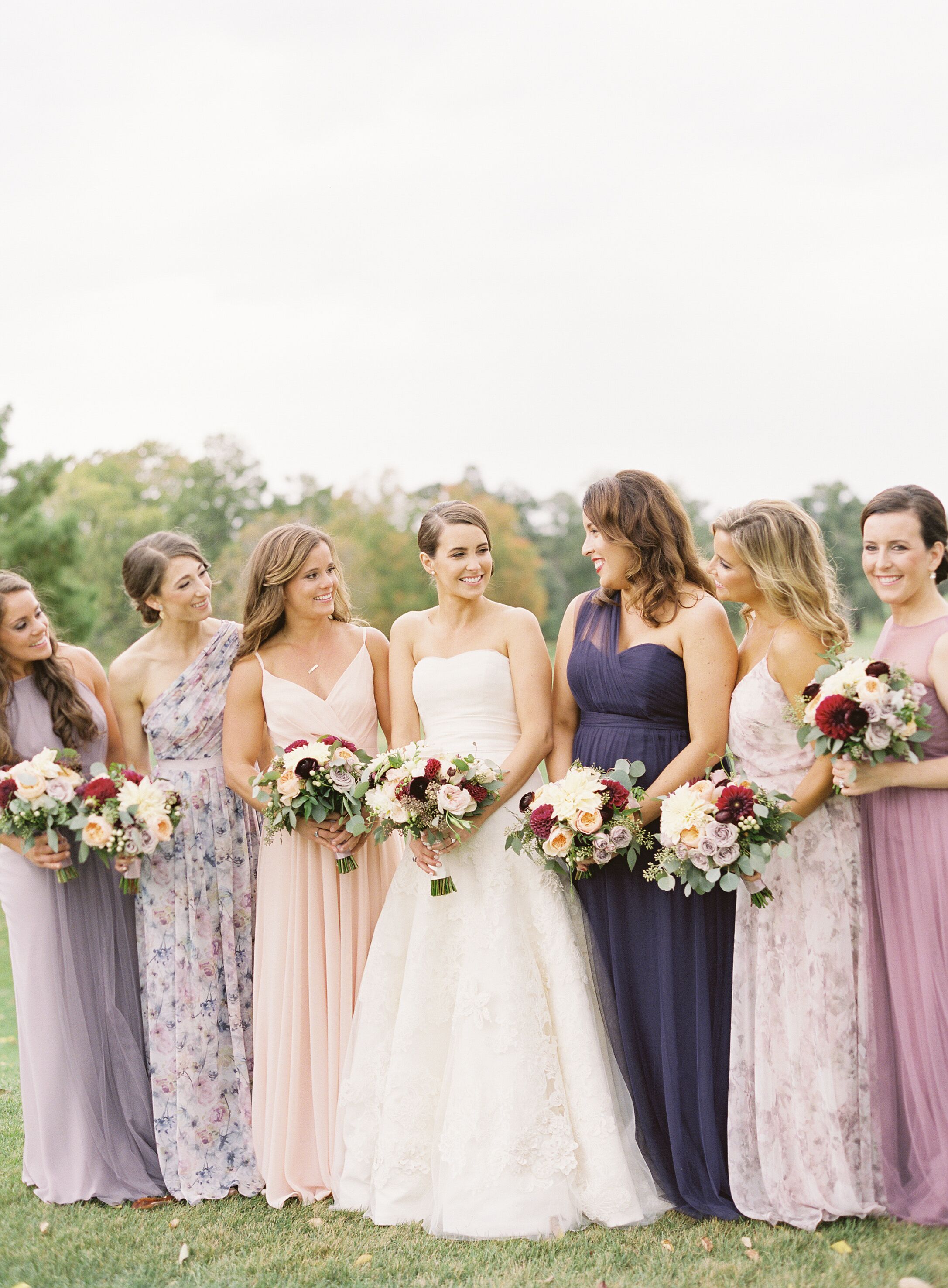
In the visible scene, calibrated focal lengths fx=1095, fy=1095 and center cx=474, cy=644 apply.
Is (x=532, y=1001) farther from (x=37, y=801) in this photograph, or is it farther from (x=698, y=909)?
(x=37, y=801)

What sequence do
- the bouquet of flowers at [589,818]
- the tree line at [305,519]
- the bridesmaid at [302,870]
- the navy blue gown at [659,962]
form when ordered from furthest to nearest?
the tree line at [305,519]
the bridesmaid at [302,870]
the navy blue gown at [659,962]
the bouquet of flowers at [589,818]

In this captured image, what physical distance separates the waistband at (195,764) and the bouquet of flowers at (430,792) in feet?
3.85

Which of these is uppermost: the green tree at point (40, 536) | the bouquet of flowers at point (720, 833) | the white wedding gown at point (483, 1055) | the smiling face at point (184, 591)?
the green tree at point (40, 536)

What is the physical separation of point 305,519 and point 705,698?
1916 inches

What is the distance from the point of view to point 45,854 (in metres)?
5.59

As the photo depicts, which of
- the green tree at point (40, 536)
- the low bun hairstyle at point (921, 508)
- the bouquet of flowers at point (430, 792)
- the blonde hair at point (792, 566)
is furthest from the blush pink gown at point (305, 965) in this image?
the green tree at point (40, 536)

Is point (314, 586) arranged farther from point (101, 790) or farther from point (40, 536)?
point (40, 536)

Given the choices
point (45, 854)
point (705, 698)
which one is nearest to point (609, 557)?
point (705, 698)

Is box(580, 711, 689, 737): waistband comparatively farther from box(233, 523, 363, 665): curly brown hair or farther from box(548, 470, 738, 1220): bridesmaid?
box(233, 523, 363, 665): curly brown hair

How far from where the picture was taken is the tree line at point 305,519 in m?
53.5

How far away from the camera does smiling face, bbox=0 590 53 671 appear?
18.7 ft

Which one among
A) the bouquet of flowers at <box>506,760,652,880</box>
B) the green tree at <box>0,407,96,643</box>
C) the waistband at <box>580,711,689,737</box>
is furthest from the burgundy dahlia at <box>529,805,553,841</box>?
the green tree at <box>0,407,96,643</box>

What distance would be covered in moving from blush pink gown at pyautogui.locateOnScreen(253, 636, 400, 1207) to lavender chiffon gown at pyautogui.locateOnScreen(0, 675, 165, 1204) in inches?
27.5

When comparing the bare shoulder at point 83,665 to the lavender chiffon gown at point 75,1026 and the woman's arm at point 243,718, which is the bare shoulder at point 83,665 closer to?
the lavender chiffon gown at point 75,1026
